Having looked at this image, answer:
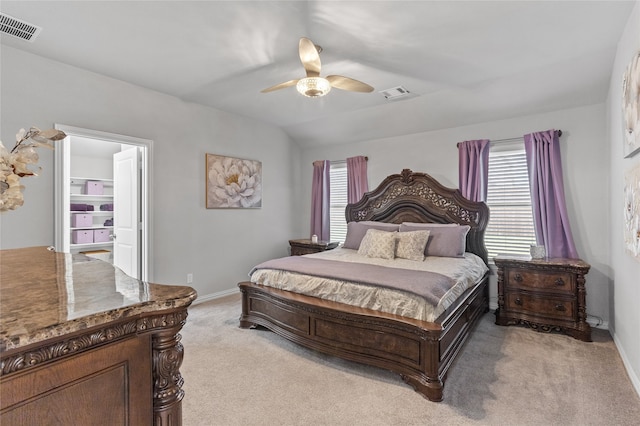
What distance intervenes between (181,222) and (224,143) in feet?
4.30

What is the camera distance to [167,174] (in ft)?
13.0

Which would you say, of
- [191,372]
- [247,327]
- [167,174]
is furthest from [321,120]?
[191,372]

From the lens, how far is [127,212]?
4008 millimetres

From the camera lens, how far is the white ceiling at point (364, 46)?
230 centimetres

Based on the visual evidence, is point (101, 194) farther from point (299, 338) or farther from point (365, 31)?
point (365, 31)

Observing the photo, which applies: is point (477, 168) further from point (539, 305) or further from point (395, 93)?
point (539, 305)

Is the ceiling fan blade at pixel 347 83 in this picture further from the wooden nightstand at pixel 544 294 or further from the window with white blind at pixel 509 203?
the wooden nightstand at pixel 544 294

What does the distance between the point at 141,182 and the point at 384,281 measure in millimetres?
3154

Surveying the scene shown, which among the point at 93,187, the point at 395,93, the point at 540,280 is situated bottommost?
the point at 540,280

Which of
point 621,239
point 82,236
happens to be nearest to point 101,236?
point 82,236

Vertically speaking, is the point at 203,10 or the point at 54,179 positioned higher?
the point at 203,10

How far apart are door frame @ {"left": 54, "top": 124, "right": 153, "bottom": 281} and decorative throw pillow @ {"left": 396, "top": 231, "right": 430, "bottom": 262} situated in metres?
2.99

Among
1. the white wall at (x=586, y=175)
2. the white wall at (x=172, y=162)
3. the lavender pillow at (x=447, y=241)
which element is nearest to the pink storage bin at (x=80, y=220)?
the white wall at (x=172, y=162)

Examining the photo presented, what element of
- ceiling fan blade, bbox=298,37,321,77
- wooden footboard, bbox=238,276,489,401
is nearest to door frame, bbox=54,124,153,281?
wooden footboard, bbox=238,276,489,401
